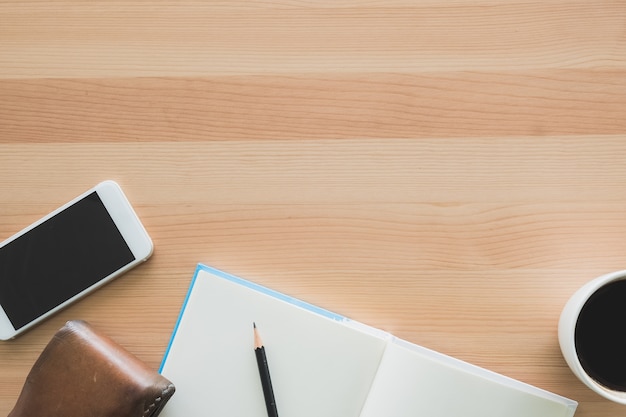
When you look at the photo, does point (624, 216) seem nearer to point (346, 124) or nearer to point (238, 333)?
point (346, 124)

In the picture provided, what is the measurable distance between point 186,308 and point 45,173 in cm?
22

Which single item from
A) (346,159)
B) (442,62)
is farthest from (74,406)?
(442,62)

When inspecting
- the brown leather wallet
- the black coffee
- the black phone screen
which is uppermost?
the black phone screen

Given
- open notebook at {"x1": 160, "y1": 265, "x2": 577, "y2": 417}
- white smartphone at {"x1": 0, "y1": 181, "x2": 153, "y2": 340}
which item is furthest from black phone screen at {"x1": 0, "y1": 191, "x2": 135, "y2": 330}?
open notebook at {"x1": 160, "y1": 265, "x2": 577, "y2": 417}

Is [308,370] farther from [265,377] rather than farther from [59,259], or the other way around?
[59,259]

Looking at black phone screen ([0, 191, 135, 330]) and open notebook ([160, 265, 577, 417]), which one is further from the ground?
black phone screen ([0, 191, 135, 330])

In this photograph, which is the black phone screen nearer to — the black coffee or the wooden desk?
the wooden desk

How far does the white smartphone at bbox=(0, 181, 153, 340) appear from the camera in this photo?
588 mm

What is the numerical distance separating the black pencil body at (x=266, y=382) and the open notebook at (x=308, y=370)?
1 cm

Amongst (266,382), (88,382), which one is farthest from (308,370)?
(88,382)

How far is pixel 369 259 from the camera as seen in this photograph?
1.93 feet

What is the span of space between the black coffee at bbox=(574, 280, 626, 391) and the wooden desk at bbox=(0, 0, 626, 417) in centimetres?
4

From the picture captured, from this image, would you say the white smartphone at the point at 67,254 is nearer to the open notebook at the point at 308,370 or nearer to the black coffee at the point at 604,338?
the open notebook at the point at 308,370

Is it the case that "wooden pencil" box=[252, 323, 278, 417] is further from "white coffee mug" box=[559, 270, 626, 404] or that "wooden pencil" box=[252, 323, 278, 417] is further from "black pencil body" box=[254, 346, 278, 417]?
"white coffee mug" box=[559, 270, 626, 404]
